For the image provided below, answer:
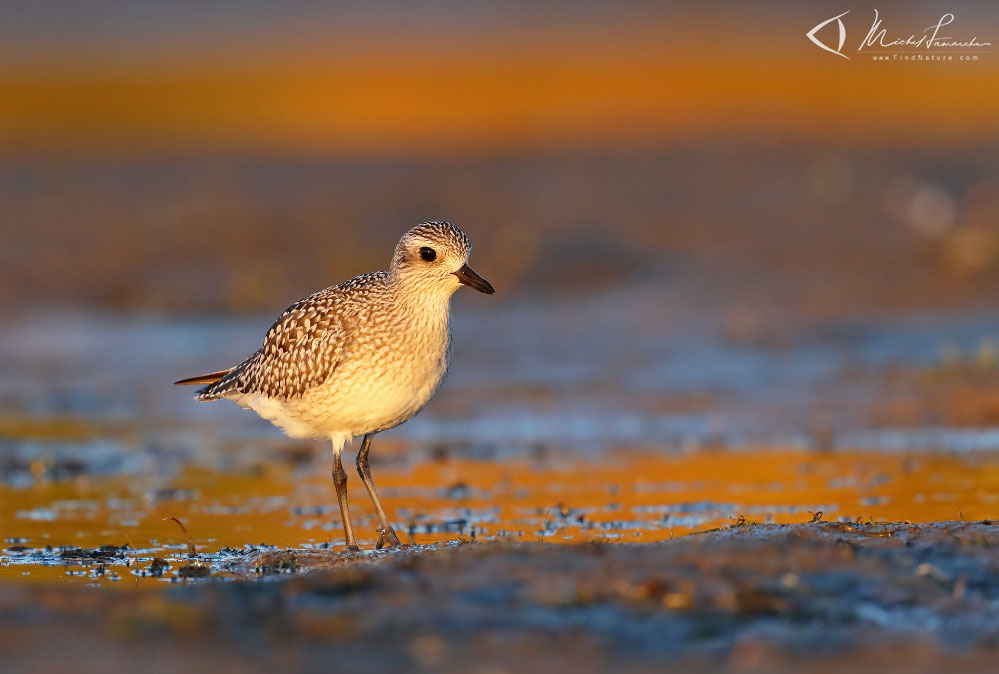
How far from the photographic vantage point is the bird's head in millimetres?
9164

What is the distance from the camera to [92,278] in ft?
59.1

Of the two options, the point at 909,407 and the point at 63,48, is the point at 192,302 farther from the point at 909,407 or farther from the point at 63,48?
the point at 63,48

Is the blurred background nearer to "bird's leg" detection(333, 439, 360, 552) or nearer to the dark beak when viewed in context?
"bird's leg" detection(333, 439, 360, 552)

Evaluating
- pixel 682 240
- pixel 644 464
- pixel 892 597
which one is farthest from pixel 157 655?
pixel 682 240

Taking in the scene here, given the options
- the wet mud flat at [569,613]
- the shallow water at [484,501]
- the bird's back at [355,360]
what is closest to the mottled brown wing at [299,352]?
the bird's back at [355,360]

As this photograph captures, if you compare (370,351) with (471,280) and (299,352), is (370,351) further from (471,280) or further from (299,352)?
(471,280)

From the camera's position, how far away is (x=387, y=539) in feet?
28.8

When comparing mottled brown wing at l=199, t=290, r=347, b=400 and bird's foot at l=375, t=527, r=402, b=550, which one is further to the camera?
mottled brown wing at l=199, t=290, r=347, b=400

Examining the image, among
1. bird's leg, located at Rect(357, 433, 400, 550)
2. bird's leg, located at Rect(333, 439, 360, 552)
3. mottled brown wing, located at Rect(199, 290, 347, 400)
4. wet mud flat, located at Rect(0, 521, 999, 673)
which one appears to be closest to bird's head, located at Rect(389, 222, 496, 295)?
mottled brown wing, located at Rect(199, 290, 347, 400)

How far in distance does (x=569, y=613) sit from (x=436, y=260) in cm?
340

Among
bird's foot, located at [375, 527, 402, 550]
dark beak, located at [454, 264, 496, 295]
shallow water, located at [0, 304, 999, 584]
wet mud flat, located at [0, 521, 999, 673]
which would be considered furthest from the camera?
shallow water, located at [0, 304, 999, 584]

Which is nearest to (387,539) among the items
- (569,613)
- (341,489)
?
(341,489)

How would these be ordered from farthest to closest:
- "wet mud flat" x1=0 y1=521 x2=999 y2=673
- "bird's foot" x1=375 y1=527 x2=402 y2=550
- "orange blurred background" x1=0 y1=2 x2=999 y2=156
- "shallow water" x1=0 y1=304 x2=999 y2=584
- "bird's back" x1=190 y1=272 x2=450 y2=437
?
"orange blurred background" x1=0 y1=2 x2=999 y2=156 < "shallow water" x1=0 y1=304 x2=999 y2=584 < "bird's back" x1=190 y1=272 x2=450 y2=437 < "bird's foot" x1=375 y1=527 x2=402 y2=550 < "wet mud flat" x1=0 y1=521 x2=999 y2=673

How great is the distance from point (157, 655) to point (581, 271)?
12.6 meters
